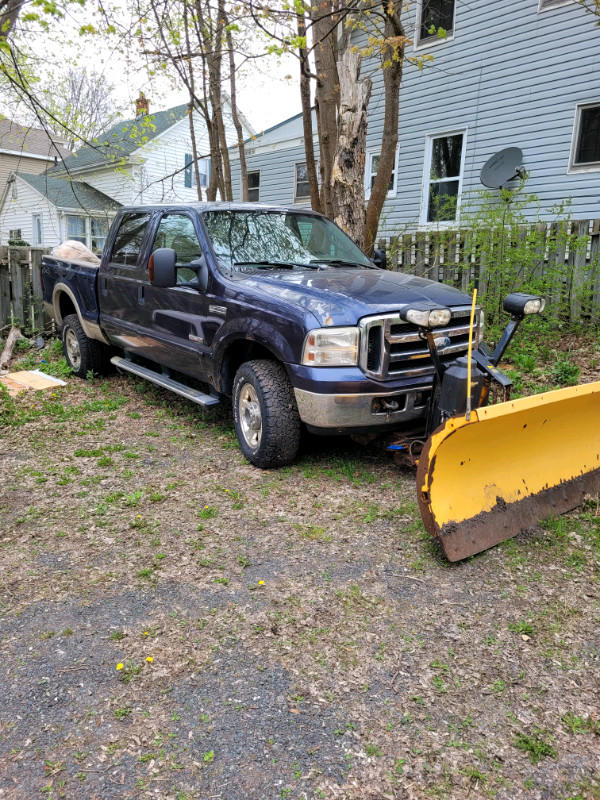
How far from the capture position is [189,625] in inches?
113

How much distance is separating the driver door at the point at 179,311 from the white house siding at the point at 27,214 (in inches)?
904

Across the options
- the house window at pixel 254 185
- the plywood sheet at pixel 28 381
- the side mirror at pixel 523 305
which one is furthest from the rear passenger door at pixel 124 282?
the house window at pixel 254 185

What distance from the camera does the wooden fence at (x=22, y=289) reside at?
970cm

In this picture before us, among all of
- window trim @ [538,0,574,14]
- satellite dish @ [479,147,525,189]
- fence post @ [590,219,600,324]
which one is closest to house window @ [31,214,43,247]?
satellite dish @ [479,147,525,189]

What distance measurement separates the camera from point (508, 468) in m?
3.60

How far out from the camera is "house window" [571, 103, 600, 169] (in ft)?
36.4

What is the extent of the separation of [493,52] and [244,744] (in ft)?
45.2

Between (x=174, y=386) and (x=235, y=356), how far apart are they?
955 mm

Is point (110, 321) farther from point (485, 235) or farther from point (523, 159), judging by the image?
point (523, 159)

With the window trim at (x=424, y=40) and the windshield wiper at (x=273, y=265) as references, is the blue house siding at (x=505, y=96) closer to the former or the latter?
the window trim at (x=424, y=40)

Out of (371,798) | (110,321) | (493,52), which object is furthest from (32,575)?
(493,52)

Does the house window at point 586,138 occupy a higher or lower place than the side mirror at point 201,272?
higher

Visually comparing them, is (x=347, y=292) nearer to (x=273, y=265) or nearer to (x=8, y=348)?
(x=273, y=265)

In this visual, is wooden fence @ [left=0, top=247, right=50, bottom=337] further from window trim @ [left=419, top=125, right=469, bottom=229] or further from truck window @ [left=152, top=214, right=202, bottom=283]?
window trim @ [left=419, top=125, right=469, bottom=229]
